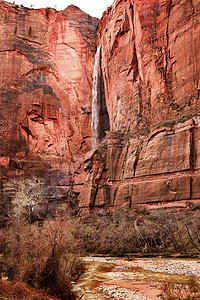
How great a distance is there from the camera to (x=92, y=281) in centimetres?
1277

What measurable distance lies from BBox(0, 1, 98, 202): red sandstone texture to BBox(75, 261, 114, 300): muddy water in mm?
28192

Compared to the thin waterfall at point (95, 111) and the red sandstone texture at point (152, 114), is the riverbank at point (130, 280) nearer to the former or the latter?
the red sandstone texture at point (152, 114)

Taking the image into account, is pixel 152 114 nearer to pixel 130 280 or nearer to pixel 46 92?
pixel 130 280

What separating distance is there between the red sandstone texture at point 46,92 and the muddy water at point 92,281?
28.2 meters

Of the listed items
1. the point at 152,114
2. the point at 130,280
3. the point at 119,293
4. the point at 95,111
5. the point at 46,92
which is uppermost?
the point at 46,92

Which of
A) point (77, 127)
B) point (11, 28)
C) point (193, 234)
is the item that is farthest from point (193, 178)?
point (11, 28)

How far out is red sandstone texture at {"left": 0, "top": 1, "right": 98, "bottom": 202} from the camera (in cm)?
4569

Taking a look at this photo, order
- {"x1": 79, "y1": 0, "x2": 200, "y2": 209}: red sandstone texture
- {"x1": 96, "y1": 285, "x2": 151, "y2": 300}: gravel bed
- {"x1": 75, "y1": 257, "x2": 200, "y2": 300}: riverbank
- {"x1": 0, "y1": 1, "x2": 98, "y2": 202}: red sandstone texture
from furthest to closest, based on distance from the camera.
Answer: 1. {"x1": 0, "y1": 1, "x2": 98, "y2": 202}: red sandstone texture
2. {"x1": 79, "y1": 0, "x2": 200, "y2": 209}: red sandstone texture
3. {"x1": 75, "y1": 257, "x2": 200, "y2": 300}: riverbank
4. {"x1": 96, "y1": 285, "x2": 151, "y2": 300}: gravel bed

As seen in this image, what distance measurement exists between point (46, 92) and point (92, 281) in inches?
1698

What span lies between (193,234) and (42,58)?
4596cm

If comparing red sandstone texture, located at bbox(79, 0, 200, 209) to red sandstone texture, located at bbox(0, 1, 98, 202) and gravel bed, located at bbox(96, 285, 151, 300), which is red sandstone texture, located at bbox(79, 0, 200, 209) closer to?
red sandstone texture, located at bbox(0, 1, 98, 202)

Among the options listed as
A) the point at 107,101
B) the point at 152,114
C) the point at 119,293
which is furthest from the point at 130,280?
the point at 107,101

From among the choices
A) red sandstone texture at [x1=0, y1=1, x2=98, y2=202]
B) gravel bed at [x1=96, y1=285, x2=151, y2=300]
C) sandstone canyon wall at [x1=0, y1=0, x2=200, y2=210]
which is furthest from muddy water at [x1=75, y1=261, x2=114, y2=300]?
red sandstone texture at [x1=0, y1=1, x2=98, y2=202]

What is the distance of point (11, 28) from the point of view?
55250 millimetres
